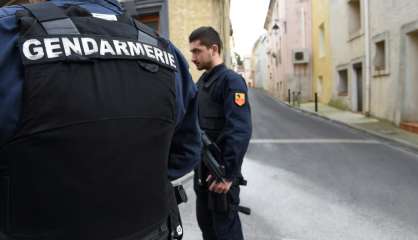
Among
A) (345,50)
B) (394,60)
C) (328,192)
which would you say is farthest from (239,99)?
(345,50)

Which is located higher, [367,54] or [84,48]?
[367,54]

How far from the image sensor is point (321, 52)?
25.2 meters

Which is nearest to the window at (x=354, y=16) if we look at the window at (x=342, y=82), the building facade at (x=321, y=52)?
the window at (x=342, y=82)

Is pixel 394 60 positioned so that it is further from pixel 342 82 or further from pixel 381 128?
pixel 342 82

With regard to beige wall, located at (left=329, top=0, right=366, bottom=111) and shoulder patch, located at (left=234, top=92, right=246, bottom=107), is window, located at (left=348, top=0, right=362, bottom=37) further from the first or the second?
shoulder patch, located at (left=234, top=92, right=246, bottom=107)

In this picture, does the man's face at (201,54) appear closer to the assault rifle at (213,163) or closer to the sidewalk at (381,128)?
the assault rifle at (213,163)

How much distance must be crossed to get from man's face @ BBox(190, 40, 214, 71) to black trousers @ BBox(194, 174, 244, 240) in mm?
841

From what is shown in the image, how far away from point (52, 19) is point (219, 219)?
196 centimetres

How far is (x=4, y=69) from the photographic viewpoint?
1216 millimetres

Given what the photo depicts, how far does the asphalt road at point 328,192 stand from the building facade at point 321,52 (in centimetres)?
1322

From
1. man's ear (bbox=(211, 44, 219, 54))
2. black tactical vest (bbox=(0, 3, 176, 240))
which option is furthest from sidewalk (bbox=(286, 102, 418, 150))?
black tactical vest (bbox=(0, 3, 176, 240))

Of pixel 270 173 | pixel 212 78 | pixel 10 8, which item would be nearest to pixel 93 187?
pixel 10 8

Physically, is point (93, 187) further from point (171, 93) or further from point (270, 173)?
point (270, 173)

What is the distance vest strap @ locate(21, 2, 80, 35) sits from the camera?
4.26 ft
